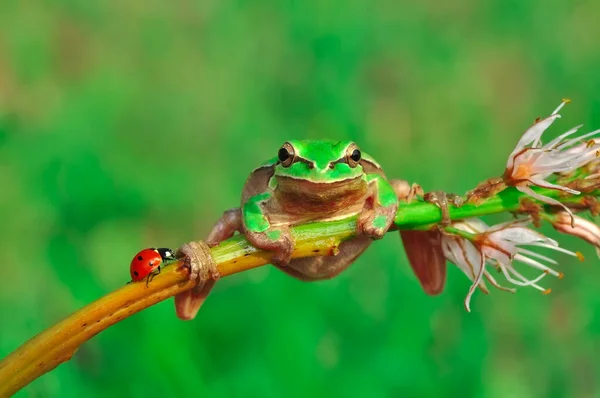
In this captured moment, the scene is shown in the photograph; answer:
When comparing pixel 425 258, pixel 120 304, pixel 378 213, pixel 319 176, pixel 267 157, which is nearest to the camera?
pixel 120 304

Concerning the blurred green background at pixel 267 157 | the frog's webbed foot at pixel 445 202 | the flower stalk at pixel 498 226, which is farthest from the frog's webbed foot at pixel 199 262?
the blurred green background at pixel 267 157

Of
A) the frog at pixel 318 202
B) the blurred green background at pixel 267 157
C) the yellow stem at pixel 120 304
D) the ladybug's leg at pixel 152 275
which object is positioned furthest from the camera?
the blurred green background at pixel 267 157

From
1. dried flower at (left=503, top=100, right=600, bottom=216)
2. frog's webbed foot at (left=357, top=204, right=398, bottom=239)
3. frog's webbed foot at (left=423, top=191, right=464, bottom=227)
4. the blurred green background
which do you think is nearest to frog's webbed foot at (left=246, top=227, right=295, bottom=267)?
frog's webbed foot at (left=357, top=204, right=398, bottom=239)

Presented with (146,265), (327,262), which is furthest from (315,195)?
(146,265)

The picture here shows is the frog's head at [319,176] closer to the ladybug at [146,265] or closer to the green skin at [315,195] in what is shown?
the green skin at [315,195]

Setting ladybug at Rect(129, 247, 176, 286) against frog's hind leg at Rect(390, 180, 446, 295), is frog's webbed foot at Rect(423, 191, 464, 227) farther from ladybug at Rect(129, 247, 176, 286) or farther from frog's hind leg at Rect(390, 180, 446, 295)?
ladybug at Rect(129, 247, 176, 286)

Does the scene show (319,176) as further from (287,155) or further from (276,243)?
(276,243)
